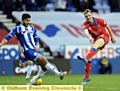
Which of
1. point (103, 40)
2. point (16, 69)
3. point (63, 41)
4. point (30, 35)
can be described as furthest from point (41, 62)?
point (63, 41)

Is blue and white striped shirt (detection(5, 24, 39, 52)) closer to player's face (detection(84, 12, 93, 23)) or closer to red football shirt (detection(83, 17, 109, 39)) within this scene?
player's face (detection(84, 12, 93, 23))

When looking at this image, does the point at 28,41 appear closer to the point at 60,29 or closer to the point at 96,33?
the point at 96,33

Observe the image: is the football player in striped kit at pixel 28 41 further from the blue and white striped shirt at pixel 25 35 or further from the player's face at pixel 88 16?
the player's face at pixel 88 16

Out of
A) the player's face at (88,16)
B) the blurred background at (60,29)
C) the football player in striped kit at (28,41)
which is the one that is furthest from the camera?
the blurred background at (60,29)

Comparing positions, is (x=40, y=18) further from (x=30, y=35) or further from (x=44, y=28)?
(x=30, y=35)

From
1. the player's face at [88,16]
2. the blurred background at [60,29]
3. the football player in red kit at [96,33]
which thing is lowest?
the blurred background at [60,29]

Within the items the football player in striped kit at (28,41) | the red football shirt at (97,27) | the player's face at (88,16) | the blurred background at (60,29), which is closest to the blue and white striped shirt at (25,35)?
the football player in striped kit at (28,41)

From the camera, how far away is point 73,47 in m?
24.4

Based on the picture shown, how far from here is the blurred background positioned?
77.8 feet

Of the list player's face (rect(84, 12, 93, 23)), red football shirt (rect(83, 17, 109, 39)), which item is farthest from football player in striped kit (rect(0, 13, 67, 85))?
red football shirt (rect(83, 17, 109, 39))

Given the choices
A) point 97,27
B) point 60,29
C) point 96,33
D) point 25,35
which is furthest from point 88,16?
point 60,29

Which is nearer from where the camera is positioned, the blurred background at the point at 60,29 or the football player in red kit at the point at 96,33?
the football player in red kit at the point at 96,33

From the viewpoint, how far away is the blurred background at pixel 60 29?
23.7 meters

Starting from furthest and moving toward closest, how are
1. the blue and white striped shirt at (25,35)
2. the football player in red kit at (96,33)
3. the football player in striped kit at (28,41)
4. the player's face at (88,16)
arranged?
the football player in red kit at (96,33), the player's face at (88,16), the blue and white striped shirt at (25,35), the football player in striped kit at (28,41)
